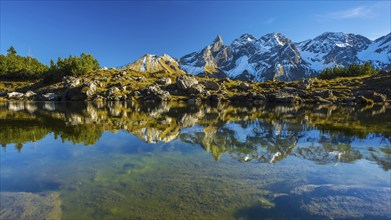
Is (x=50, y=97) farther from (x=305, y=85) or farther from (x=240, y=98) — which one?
(x=305, y=85)

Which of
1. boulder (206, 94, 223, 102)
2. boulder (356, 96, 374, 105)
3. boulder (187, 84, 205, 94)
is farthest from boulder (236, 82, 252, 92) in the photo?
boulder (356, 96, 374, 105)

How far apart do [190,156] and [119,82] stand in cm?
15249

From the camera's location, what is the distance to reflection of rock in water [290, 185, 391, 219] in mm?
11125

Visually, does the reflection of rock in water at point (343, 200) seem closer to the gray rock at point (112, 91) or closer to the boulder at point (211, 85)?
the gray rock at point (112, 91)

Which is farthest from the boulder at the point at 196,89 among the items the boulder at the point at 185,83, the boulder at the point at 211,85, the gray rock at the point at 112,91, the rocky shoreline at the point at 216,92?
the gray rock at the point at 112,91

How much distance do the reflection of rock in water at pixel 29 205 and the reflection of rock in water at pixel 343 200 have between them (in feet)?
38.3

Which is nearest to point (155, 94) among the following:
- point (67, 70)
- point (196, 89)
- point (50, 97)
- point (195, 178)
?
point (196, 89)

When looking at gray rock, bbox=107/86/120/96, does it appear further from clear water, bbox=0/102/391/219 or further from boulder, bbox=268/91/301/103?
clear water, bbox=0/102/391/219

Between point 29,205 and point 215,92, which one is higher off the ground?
point 215,92

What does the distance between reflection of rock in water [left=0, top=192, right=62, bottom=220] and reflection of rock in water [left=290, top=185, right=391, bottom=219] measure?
11680mm

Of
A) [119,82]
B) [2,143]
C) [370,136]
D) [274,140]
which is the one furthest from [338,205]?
[119,82]

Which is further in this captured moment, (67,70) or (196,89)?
(67,70)

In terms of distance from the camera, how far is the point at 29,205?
1162 cm

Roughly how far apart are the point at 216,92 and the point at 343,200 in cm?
13720
